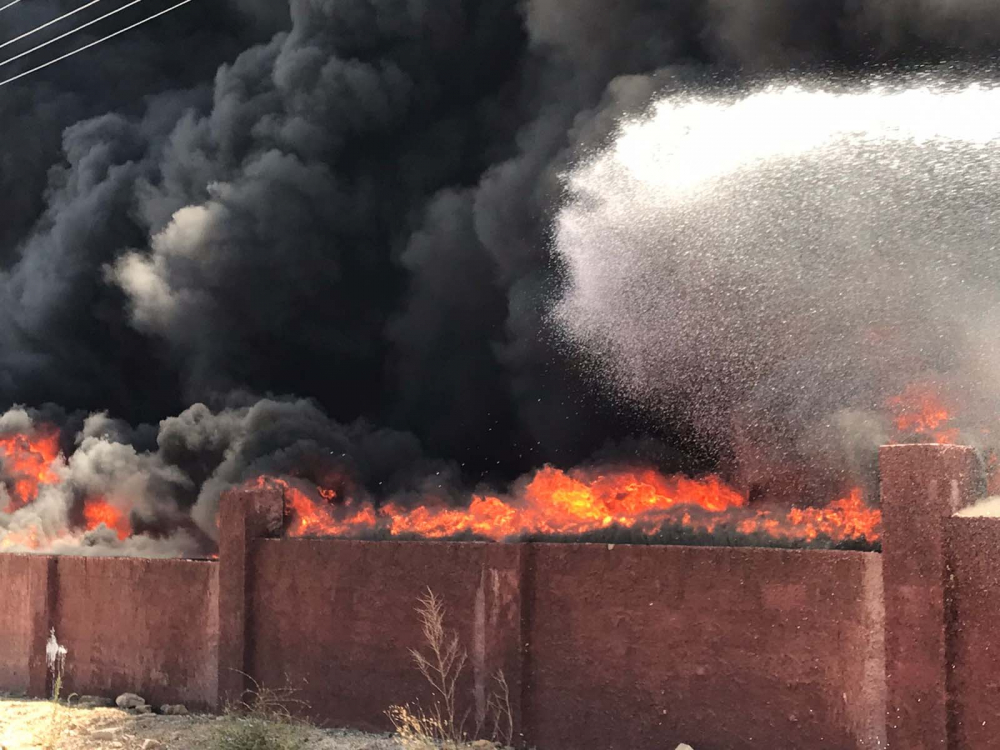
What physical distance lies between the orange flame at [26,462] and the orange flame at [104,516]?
5357mm

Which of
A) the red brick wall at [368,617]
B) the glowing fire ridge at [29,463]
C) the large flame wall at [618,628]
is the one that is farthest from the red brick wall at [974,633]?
the glowing fire ridge at [29,463]

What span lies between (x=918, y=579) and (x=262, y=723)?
6.18 metres

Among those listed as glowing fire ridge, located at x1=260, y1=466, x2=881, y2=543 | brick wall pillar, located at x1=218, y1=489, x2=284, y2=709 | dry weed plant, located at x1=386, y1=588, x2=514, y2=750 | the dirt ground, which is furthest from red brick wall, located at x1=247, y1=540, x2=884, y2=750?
glowing fire ridge, located at x1=260, y1=466, x2=881, y2=543

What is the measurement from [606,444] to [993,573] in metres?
16.9

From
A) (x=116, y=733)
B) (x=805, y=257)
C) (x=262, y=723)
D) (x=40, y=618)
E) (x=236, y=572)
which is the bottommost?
(x=116, y=733)

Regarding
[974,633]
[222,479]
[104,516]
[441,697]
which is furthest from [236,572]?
[104,516]

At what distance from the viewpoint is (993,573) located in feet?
23.0

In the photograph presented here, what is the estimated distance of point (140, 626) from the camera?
13148mm

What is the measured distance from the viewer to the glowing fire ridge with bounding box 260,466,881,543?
9258 mm

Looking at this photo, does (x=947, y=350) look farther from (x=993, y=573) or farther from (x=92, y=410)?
(x=92, y=410)

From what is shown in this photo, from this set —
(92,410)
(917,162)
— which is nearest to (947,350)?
(917,162)

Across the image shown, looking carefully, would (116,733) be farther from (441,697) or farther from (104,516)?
(104,516)

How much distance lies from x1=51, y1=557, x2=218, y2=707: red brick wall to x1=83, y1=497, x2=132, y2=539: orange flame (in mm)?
13271

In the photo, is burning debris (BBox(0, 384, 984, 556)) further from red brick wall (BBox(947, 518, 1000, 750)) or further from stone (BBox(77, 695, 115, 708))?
red brick wall (BBox(947, 518, 1000, 750))
